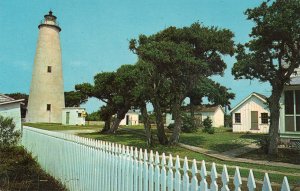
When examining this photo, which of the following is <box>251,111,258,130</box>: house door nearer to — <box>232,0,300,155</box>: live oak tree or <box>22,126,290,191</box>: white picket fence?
<box>232,0,300,155</box>: live oak tree

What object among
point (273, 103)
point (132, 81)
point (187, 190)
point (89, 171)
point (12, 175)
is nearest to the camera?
point (187, 190)

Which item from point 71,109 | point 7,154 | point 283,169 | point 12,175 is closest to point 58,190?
point 12,175

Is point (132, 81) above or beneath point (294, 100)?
above

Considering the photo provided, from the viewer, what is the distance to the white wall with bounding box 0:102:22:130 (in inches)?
726

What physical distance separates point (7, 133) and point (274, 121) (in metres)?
14.3

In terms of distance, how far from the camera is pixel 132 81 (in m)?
30.3

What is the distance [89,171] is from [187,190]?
3795mm

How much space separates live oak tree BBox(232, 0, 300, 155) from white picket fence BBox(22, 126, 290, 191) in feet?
36.5

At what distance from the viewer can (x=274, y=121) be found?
1866 centimetres

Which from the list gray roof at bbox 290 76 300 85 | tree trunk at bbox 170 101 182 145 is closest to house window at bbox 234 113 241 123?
gray roof at bbox 290 76 300 85

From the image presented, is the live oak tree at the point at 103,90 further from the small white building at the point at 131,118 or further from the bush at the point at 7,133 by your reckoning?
the small white building at the point at 131,118

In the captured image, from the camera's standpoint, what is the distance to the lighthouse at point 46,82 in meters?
53.5

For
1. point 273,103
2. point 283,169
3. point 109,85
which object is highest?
point 109,85

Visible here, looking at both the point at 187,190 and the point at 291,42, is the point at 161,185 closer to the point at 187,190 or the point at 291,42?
the point at 187,190
